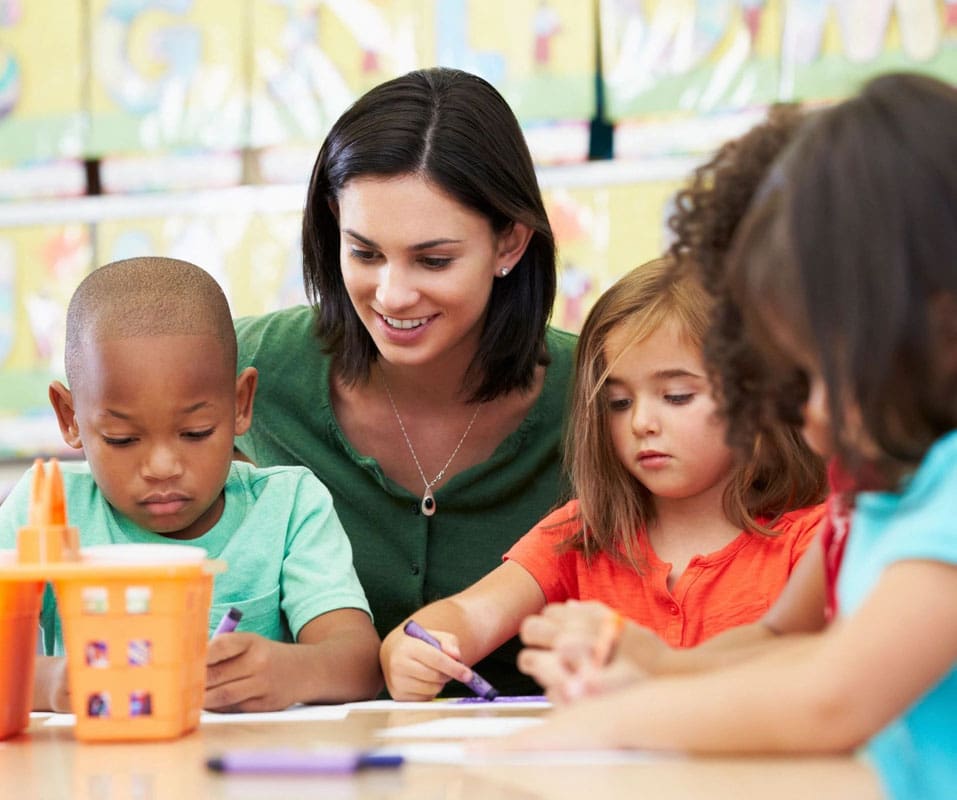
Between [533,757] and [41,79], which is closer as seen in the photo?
[533,757]

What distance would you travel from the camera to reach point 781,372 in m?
0.94

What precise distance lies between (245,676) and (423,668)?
0.62ft

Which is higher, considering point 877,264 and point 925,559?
point 877,264

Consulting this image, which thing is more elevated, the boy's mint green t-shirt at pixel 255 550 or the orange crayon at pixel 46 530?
the orange crayon at pixel 46 530

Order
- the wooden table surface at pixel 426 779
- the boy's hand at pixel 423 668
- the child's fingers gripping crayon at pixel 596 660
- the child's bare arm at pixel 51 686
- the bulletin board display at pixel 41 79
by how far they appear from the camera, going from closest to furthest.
Answer: the wooden table surface at pixel 426 779
the child's fingers gripping crayon at pixel 596 660
the child's bare arm at pixel 51 686
the boy's hand at pixel 423 668
the bulletin board display at pixel 41 79

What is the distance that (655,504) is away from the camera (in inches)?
64.2

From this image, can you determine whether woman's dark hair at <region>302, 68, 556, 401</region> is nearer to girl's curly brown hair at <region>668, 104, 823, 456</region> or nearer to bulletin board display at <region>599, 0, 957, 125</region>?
girl's curly brown hair at <region>668, 104, 823, 456</region>

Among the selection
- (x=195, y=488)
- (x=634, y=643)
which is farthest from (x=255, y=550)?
(x=634, y=643)

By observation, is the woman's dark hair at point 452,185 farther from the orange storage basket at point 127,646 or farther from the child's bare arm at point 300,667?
the orange storage basket at point 127,646

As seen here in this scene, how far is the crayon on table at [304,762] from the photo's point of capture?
2.57 ft

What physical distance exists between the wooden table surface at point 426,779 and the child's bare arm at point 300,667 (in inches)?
9.1

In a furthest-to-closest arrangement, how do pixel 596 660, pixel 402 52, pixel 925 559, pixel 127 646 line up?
pixel 402 52 → pixel 127 646 → pixel 596 660 → pixel 925 559

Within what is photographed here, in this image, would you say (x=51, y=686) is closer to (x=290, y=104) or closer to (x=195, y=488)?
(x=195, y=488)

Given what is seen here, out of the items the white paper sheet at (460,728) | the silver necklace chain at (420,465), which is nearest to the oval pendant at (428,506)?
the silver necklace chain at (420,465)
